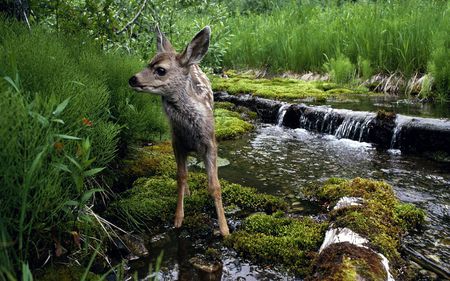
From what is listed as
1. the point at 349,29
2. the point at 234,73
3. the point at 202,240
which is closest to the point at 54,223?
the point at 202,240

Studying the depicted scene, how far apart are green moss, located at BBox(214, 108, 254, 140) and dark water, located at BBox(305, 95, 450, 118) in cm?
202

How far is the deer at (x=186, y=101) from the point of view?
3.79 m

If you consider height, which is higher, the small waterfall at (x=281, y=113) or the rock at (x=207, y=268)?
the rock at (x=207, y=268)

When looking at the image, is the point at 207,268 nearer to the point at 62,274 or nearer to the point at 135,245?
the point at 135,245

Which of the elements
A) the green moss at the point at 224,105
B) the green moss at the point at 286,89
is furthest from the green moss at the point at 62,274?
the green moss at the point at 286,89

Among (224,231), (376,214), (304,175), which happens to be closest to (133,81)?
(224,231)

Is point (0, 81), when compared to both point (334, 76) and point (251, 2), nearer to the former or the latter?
point (334, 76)

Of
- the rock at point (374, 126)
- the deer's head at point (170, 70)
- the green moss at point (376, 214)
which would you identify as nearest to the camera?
the green moss at point (376, 214)

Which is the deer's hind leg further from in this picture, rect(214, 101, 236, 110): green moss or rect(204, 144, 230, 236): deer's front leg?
rect(214, 101, 236, 110): green moss

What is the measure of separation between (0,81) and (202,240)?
2.10 meters

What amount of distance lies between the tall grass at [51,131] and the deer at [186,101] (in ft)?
1.67

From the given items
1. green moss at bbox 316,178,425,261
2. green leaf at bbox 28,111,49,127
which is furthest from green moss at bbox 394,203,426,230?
green leaf at bbox 28,111,49,127

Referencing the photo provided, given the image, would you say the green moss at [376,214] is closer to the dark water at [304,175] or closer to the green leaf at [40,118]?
the dark water at [304,175]

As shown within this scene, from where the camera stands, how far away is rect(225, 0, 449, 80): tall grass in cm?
1105
